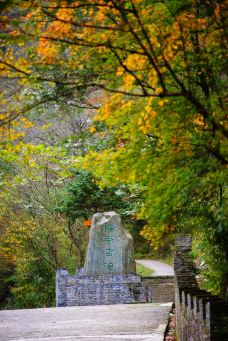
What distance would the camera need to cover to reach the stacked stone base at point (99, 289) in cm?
1830

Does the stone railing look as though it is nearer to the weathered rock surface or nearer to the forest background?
the forest background

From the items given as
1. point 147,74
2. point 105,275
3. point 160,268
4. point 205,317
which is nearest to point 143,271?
point 160,268

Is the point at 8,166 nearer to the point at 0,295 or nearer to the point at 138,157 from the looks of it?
the point at 0,295

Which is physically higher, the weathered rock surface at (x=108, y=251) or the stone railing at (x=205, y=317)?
the weathered rock surface at (x=108, y=251)

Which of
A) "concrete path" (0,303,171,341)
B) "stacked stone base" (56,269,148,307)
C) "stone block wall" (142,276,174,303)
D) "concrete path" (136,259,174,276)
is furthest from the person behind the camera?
"concrete path" (136,259,174,276)

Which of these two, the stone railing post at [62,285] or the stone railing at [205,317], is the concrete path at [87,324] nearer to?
the stone railing at [205,317]

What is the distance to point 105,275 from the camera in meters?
18.7

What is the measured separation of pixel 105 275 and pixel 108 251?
1422 mm

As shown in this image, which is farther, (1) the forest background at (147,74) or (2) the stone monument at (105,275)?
(2) the stone monument at (105,275)

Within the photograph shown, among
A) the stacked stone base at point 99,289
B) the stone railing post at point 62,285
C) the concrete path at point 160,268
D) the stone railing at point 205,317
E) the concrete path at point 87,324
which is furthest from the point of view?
the concrete path at point 160,268

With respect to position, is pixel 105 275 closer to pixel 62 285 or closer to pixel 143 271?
pixel 62 285

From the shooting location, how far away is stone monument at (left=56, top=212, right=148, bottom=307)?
60.2 feet

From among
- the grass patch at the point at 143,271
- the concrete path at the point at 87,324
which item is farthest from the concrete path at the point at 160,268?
the concrete path at the point at 87,324

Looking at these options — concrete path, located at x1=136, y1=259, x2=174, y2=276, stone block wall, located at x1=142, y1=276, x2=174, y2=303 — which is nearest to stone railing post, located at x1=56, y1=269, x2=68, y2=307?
stone block wall, located at x1=142, y1=276, x2=174, y2=303
